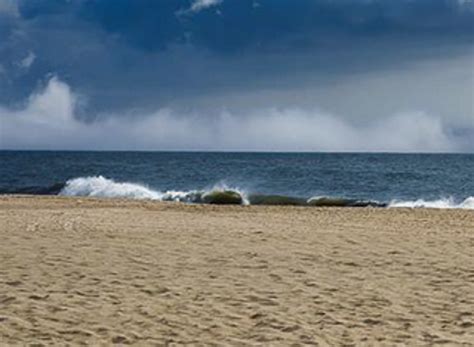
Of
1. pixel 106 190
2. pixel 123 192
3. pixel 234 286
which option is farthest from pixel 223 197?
pixel 234 286

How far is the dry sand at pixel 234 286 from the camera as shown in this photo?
297 inches

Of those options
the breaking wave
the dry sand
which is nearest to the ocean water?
the breaking wave

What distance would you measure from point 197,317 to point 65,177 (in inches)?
2416

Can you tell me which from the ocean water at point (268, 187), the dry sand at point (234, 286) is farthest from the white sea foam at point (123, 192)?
the dry sand at point (234, 286)

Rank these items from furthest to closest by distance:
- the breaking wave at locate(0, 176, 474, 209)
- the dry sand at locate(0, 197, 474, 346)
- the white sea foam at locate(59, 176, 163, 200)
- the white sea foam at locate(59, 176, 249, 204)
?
the white sea foam at locate(59, 176, 163, 200) → the white sea foam at locate(59, 176, 249, 204) → the breaking wave at locate(0, 176, 474, 209) → the dry sand at locate(0, 197, 474, 346)

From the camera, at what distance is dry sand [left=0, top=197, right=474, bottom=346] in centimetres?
753

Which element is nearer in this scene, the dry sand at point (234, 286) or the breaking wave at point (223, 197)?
the dry sand at point (234, 286)

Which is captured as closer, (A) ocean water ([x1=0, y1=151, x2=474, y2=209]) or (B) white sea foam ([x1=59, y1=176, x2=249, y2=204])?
(A) ocean water ([x1=0, y1=151, x2=474, y2=209])

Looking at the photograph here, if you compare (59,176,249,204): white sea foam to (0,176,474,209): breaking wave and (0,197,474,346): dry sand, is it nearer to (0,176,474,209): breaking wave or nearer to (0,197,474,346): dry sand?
(0,176,474,209): breaking wave

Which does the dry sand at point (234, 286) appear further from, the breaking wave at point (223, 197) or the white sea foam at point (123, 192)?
the white sea foam at point (123, 192)

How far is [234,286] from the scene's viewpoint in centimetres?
967

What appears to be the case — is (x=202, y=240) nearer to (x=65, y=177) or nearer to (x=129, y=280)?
(x=129, y=280)

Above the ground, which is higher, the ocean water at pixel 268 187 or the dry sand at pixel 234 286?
the dry sand at pixel 234 286

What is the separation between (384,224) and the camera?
62.6 ft
